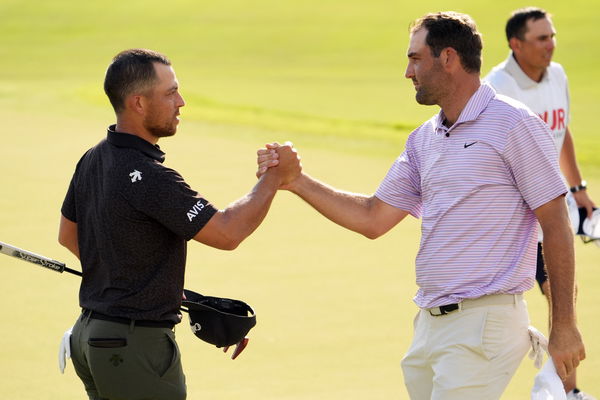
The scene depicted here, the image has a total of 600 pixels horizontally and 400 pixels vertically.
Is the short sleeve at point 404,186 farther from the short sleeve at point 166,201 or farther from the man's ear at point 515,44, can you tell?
the man's ear at point 515,44

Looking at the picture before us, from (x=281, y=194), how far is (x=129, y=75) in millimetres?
8850

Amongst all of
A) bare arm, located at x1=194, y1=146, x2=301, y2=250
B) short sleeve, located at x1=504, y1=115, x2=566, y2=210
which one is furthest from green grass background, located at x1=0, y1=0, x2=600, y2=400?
short sleeve, located at x1=504, y1=115, x2=566, y2=210

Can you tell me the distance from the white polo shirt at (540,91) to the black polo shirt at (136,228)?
3342mm

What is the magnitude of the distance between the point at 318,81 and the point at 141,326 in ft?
83.0

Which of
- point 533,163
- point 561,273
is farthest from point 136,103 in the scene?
point 561,273

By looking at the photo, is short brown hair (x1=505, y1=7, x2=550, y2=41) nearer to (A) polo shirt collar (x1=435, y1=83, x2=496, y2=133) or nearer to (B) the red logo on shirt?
(B) the red logo on shirt

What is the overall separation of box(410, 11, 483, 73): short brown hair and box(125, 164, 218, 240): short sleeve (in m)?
1.22

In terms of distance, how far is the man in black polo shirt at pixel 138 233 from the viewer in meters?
4.38

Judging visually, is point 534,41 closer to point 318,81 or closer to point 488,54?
point 318,81

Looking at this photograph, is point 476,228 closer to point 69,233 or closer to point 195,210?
point 195,210

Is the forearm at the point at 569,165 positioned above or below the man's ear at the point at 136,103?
below

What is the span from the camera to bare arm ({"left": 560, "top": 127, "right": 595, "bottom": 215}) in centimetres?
782

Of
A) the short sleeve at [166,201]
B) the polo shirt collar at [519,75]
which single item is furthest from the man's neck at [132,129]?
the polo shirt collar at [519,75]

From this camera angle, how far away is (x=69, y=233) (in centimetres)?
493
